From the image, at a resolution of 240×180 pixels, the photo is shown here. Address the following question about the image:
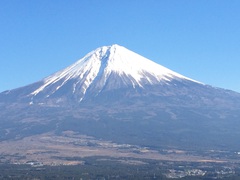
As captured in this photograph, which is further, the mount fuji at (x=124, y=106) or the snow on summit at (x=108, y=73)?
the snow on summit at (x=108, y=73)

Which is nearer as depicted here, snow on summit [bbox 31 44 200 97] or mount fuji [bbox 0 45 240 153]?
mount fuji [bbox 0 45 240 153]

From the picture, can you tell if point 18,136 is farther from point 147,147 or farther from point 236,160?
point 236,160

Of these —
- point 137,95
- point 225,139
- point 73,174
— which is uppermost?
point 137,95

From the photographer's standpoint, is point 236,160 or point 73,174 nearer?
point 73,174

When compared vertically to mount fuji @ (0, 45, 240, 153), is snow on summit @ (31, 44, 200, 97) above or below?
above

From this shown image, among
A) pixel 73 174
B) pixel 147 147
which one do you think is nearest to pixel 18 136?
pixel 147 147

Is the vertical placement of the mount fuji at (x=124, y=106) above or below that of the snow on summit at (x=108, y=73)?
below
